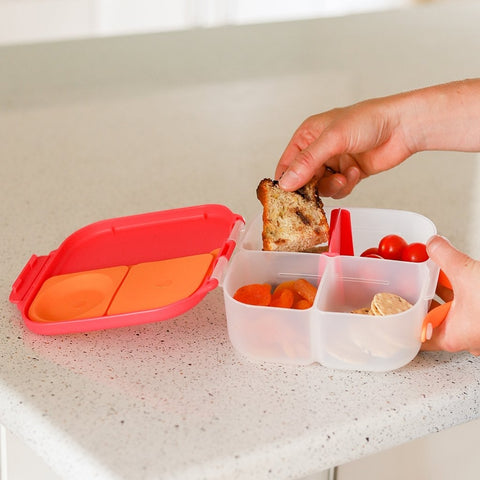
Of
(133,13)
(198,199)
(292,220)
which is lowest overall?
(133,13)

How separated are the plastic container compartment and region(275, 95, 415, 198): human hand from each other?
133mm

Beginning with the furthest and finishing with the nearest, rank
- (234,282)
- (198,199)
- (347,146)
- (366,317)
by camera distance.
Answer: (198,199) → (347,146) → (234,282) → (366,317)

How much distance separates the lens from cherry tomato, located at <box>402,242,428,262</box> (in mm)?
1006

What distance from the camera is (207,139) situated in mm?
1701

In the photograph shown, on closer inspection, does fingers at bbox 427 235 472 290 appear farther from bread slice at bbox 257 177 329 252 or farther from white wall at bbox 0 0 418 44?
white wall at bbox 0 0 418 44

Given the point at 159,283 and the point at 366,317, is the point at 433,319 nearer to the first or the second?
the point at 366,317

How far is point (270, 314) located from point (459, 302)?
203 millimetres

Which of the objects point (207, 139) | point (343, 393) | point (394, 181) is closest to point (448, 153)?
point (394, 181)

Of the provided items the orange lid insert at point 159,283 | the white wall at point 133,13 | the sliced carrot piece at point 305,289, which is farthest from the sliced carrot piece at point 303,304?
the white wall at point 133,13

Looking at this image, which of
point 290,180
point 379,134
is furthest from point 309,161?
point 379,134

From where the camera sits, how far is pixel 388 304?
881 millimetres

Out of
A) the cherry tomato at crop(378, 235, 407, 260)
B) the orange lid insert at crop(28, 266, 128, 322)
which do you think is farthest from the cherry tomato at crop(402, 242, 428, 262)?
the orange lid insert at crop(28, 266, 128, 322)

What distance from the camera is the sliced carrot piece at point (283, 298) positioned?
0.92m

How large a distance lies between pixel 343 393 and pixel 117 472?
25cm
